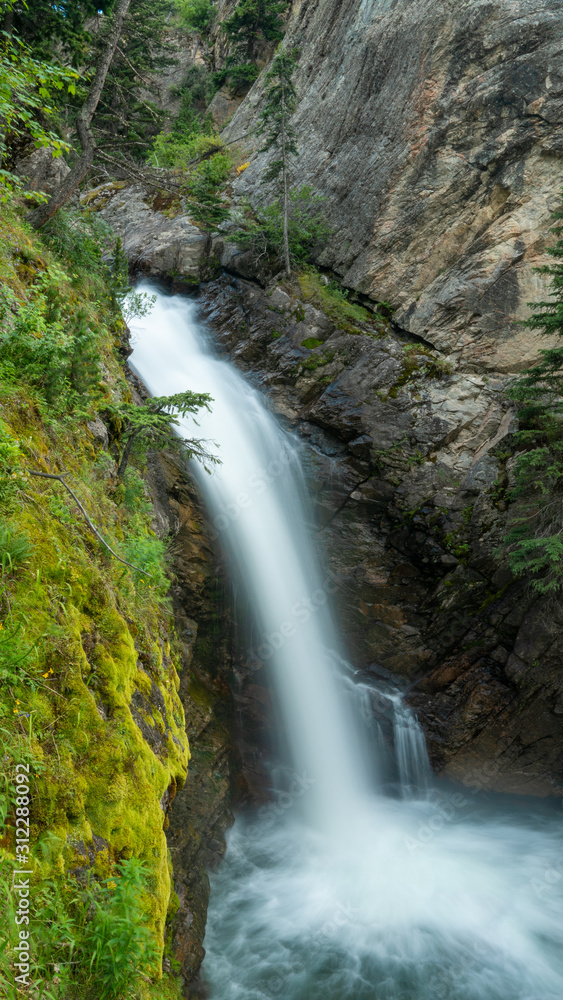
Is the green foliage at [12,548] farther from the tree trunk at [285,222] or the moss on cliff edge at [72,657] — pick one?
the tree trunk at [285,222]

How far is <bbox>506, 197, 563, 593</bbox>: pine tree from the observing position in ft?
30.7

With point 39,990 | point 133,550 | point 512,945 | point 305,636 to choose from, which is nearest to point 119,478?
point 133,550

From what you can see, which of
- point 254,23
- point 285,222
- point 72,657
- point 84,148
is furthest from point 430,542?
point 254,23

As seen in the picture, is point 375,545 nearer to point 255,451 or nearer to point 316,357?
point 255,451

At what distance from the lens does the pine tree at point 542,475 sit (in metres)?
9.35

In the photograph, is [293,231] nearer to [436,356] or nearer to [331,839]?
[436,356]

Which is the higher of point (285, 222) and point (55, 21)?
point (285, 222)

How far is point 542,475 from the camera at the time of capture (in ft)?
32.9

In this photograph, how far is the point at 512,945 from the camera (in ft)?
24.0

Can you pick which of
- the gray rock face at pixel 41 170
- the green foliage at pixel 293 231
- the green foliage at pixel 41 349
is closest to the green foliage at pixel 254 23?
the green foliage at pixel 293 231

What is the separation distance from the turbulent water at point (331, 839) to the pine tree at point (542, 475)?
4.39 meters

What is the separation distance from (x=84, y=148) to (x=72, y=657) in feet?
28.6

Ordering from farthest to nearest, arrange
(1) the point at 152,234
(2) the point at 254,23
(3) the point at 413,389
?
(2) the point at 254,23
(1) the point at 152,234
(3) the point at 413,389

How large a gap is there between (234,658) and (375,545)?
14.3 feet
